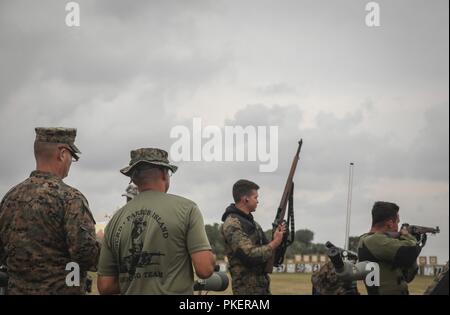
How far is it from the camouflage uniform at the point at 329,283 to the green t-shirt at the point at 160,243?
6.51 feet

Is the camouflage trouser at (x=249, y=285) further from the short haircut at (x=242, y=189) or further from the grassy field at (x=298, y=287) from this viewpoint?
the grassy field at (x=298, y=287)

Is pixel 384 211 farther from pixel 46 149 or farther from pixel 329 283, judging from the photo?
pixel 46 149

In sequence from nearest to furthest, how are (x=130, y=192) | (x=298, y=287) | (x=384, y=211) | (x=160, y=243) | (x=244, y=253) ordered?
1. (x=160, y=243)
2. (x=130, y=192)
3. (x=384, y=211)
4. (x=244, y=253)
5. (x=298, y=287)

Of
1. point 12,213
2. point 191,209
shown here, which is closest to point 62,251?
point 12,213

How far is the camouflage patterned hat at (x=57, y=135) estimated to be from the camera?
21.0ft

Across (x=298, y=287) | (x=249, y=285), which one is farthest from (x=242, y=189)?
(x=298, y=287)

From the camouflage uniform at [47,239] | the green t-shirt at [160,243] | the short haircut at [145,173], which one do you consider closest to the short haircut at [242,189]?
the camouflage uniform at [47,239]

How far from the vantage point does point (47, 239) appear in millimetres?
6090

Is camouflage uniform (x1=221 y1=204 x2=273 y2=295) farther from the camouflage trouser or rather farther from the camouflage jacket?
the camouflage jacket

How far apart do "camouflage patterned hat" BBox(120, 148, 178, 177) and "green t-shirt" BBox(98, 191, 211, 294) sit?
0.28 meters

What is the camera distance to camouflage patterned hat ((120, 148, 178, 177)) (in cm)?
579

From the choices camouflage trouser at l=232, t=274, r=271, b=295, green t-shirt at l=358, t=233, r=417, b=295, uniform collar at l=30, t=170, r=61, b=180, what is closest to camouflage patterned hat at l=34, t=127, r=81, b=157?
uniform collar at l=30, t=170, r=61, b=180
